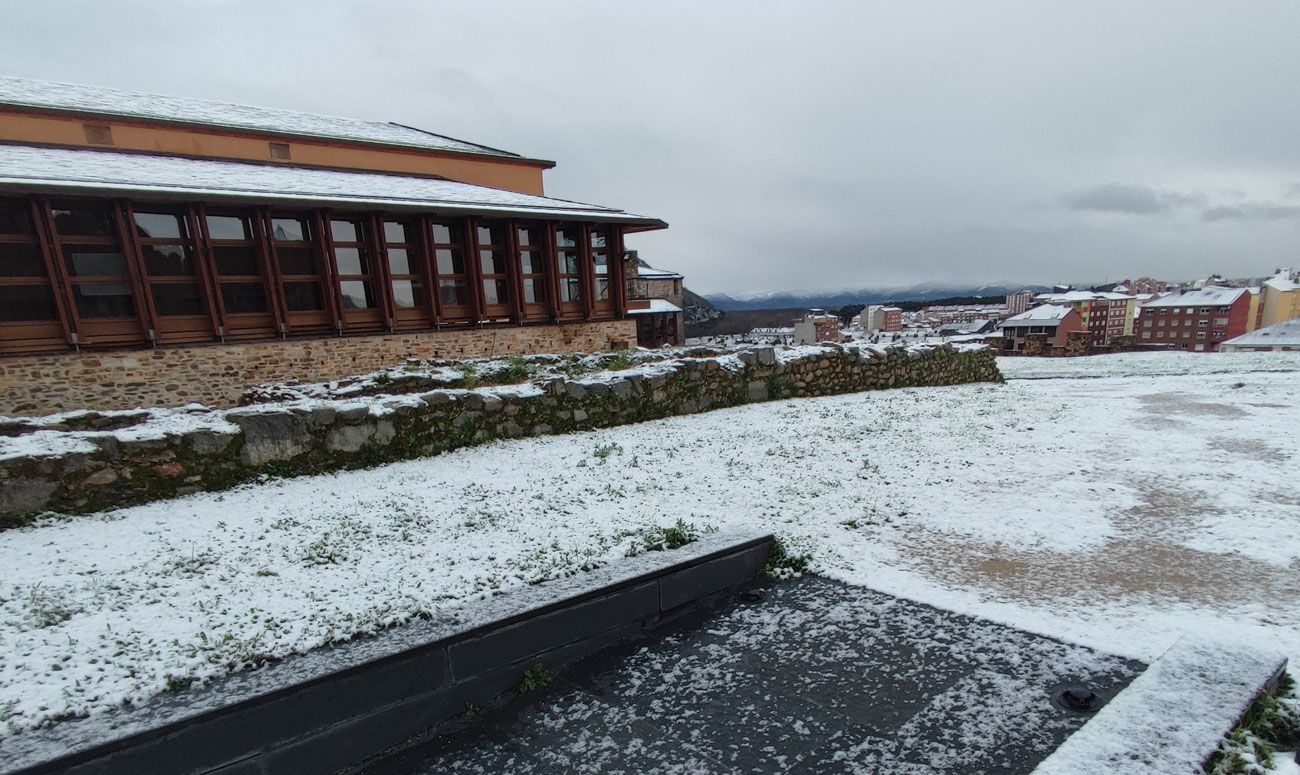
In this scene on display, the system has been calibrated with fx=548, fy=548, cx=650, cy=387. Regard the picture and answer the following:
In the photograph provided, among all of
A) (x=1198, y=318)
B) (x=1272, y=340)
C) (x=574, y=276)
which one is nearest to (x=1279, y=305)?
(x=1198, y=318)

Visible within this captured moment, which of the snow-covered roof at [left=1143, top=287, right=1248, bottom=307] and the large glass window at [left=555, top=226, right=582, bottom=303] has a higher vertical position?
the large glass window at [left=555, top=226, right=582, bottom=303]

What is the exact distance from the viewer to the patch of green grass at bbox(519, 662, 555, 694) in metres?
2.55

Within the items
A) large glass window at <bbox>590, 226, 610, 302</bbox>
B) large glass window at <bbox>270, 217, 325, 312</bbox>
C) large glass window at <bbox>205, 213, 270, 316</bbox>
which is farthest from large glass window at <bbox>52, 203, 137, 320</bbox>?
large glass window at <bbox>590, 226, 610, 302</bbox>

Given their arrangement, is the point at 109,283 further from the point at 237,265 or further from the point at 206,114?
the point at 206,114

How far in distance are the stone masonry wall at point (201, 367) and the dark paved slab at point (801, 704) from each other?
1226 cm

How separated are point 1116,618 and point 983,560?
784 mm

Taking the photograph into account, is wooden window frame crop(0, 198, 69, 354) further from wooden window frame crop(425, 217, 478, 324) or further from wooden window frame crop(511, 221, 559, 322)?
wooden window frame crop(511, 221, 559, 322)

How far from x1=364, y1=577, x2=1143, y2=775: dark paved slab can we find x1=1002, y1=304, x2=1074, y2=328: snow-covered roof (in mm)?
55839

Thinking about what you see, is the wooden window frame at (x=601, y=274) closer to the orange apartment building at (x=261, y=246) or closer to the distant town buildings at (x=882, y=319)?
the orange apartment building at (x=261, y=246)

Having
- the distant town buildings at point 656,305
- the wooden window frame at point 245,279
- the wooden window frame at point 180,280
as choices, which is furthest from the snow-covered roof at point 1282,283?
the wooden window frame at point 180,280

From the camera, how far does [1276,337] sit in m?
28.3

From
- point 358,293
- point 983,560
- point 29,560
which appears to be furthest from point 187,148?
point 983,560

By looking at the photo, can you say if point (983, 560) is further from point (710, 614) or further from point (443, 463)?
point (443, 463)

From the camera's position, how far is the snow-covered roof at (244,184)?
9.68 m
